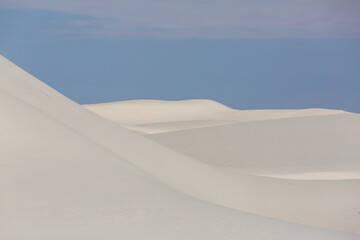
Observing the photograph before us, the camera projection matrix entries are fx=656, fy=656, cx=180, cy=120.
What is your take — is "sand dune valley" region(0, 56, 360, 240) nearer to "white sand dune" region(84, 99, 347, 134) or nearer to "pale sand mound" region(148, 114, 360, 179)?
"pale sand mound" region(148, 114, 360, 179)

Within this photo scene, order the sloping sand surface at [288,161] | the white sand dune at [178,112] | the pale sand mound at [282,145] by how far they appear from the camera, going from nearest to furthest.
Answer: the sloping sand surface at [288,161], the pale sand mound at [282,145], the white sand dune at [178,112]

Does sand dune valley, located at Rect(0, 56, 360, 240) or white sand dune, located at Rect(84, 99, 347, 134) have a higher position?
white sand dune, located at Rect(84, 99, 347, 134)

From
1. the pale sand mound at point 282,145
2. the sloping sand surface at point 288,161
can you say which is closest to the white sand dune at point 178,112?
the pale sand mound at point 282,145

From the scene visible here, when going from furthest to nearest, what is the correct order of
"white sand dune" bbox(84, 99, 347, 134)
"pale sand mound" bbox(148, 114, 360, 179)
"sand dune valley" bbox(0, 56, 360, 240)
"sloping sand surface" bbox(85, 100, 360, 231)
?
"white sand dune" bbox(84, 99, 347, 134) → "pale sand mound" bbox(148, 114, 360, 179) → "sloping sand surface" bbox(85, 100, 360, 231) → "sand dune valley" bbox(0, 56, 360, 240)

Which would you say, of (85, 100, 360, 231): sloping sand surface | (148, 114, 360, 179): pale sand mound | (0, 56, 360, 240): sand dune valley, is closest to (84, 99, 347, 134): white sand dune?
(148, 114, 360, 179): pale sand mound

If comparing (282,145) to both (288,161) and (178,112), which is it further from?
(178,112)

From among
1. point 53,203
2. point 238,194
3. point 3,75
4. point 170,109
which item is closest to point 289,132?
point 238,194

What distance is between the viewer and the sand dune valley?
5855 mm

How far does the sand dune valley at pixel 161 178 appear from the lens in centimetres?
586

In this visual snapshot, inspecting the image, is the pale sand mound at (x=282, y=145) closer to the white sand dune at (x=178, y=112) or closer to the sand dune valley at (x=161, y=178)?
the sand dune valley at (x=161, y=178)

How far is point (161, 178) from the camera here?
8516 mm

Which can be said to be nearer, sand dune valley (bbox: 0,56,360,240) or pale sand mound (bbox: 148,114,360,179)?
sand dune valley (bbox: 0,56,360,240)

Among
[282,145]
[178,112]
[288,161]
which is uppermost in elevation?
[178,112]

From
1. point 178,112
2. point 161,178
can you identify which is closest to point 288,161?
point 161,178
